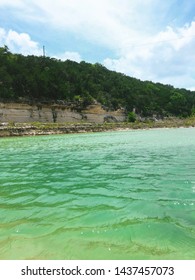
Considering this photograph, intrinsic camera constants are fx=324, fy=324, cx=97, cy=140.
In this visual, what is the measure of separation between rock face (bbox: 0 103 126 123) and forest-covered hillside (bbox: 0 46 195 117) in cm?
201

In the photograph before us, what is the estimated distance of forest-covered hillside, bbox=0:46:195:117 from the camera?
72562 millimetres

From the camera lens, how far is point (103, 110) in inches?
3519

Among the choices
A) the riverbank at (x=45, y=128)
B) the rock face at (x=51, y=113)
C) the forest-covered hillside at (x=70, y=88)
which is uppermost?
the forest-covered hillside at (x=70, y=88)

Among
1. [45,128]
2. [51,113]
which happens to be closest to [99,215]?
[45,128]

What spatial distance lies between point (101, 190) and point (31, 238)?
13.5ft

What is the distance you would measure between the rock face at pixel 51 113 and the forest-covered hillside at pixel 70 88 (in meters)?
2.01

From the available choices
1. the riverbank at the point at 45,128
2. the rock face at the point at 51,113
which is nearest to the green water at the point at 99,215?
the riverbank at the point at 45,128

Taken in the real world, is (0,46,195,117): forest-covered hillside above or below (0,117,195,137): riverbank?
above

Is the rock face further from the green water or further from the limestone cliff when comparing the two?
the green water

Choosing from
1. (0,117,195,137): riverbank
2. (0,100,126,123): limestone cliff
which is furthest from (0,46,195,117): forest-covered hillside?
(0,117,195,137): riverbank

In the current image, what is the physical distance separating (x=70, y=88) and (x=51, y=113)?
21.8 meters

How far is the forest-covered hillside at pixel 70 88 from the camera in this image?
2857 inches

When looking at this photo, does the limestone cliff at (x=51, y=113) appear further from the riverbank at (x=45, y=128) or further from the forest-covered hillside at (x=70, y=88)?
the riverbank at (x=45, y=128)
